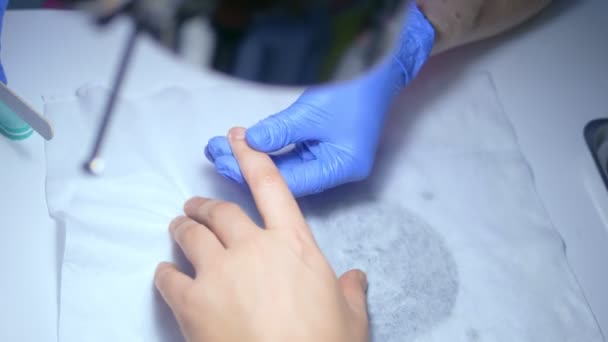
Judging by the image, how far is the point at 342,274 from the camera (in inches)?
31.8

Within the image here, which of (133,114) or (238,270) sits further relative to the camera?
(133,114)

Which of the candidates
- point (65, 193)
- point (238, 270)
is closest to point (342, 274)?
point (238, 270)

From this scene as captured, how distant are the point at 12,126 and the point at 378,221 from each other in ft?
2.10

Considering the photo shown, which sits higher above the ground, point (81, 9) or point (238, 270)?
point (81, 9)

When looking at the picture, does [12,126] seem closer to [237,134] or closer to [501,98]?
[237,134]

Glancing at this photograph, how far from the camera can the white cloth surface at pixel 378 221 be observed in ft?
2.49

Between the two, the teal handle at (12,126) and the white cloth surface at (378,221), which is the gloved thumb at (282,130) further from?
the teal handle at (12,126)

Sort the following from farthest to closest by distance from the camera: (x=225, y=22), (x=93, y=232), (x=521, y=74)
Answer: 1. (x=521, y=74)
2. (x=93, y=232)
3. (x=225, y=22)

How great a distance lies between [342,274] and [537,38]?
2.48ft

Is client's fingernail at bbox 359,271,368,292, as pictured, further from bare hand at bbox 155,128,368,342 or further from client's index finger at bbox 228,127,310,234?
client's index finger at bbox 228,127,310,234

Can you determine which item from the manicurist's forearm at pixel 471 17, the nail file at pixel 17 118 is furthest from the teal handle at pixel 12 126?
the manicurist's forearm at pixel 471 17

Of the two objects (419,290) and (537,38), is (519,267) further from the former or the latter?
(537,38)

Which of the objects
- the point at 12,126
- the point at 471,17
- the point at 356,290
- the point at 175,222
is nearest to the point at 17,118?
the point at 12,126


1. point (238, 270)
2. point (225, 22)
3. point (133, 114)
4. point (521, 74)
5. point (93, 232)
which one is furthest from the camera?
point (521, 74)
